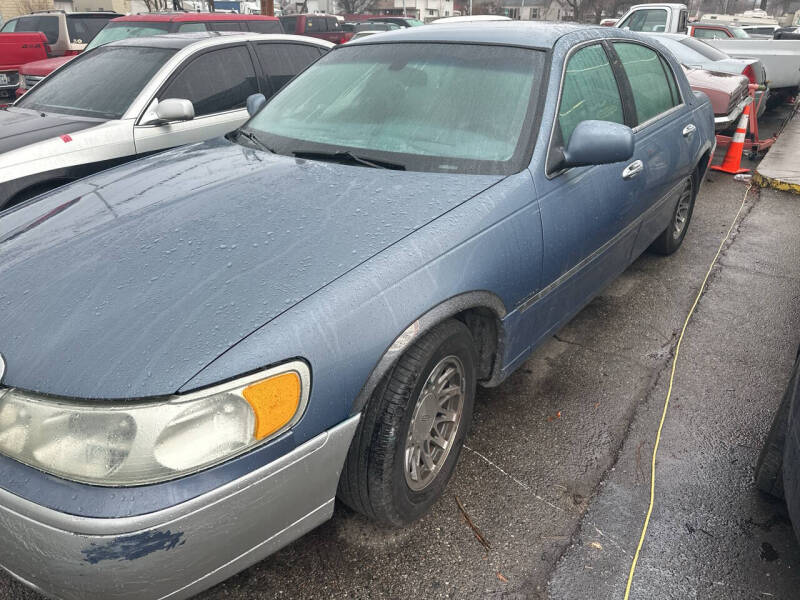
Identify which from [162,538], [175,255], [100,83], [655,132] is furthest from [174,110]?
[162,538]

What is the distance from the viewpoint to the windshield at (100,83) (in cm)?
448

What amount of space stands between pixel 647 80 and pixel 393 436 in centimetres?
293

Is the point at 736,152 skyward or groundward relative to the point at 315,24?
groundward

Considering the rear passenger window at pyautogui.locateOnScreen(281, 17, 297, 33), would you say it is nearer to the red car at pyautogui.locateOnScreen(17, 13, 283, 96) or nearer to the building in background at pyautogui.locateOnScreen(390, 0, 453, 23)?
the red car at pyautogui.locateOnScreen(17, 13, 283, 96)

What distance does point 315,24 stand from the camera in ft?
66.2

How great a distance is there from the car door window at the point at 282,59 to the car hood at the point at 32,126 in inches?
61.1

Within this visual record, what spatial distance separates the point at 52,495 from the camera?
1423 millimetres

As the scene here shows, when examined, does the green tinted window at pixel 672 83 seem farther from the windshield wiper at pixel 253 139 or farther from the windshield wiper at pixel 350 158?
the windshield wiper at pixel 253 139

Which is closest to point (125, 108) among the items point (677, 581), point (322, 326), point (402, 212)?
point (402, 212)

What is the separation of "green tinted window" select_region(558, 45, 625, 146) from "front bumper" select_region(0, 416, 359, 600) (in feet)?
5.95

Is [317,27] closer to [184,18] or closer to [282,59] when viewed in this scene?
[184,18]

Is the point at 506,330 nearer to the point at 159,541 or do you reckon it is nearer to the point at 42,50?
the point at 159,541

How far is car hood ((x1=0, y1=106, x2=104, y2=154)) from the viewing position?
3910 millimetres

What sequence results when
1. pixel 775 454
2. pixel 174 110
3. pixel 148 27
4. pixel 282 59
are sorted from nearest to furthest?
pixel 775 454
pixel 174 110
pixel 282 59
pixel 148 27
